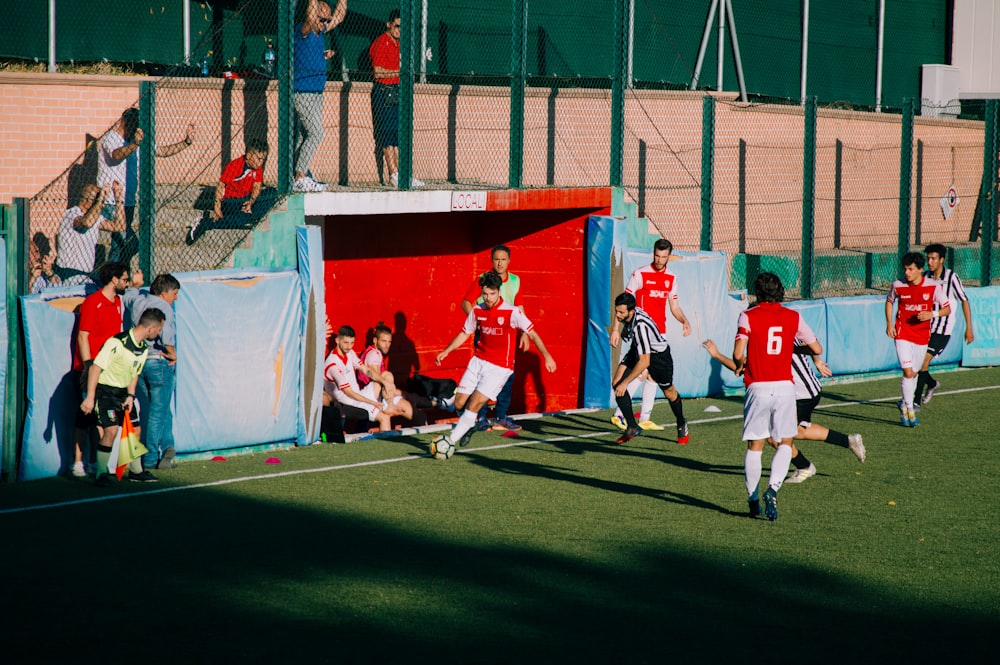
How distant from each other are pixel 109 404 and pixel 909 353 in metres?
8.94

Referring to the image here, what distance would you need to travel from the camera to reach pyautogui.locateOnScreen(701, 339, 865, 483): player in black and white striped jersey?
1087cm

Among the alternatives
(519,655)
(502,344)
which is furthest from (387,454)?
(519,655)

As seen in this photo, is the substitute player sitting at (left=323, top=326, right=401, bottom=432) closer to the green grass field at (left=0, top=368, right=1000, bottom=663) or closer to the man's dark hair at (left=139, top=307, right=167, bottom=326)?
the green grass field at (left=0, top=368, right=1000, bottom=663)

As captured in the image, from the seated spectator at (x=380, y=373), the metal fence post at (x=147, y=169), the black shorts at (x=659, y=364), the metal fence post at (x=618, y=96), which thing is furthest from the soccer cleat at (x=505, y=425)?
the metal fence post at (x=147, y=169)

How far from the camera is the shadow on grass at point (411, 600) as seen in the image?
21.8 ft

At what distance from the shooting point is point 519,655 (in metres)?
6.53

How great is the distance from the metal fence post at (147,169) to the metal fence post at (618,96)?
21.3 feet

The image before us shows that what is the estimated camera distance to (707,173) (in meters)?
16.9

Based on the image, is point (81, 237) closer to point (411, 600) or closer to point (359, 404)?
point (359, 404)

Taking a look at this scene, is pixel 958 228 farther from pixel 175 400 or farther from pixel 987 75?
pixel 175 400

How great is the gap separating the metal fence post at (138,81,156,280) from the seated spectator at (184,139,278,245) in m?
1.07

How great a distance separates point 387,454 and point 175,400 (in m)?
2.18

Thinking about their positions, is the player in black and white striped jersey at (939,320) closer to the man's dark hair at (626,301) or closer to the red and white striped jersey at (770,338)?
the man's dark hair at (626,301)

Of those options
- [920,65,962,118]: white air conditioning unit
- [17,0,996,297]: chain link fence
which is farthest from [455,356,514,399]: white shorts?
[920,65,962,118]: white air conditioning unit
